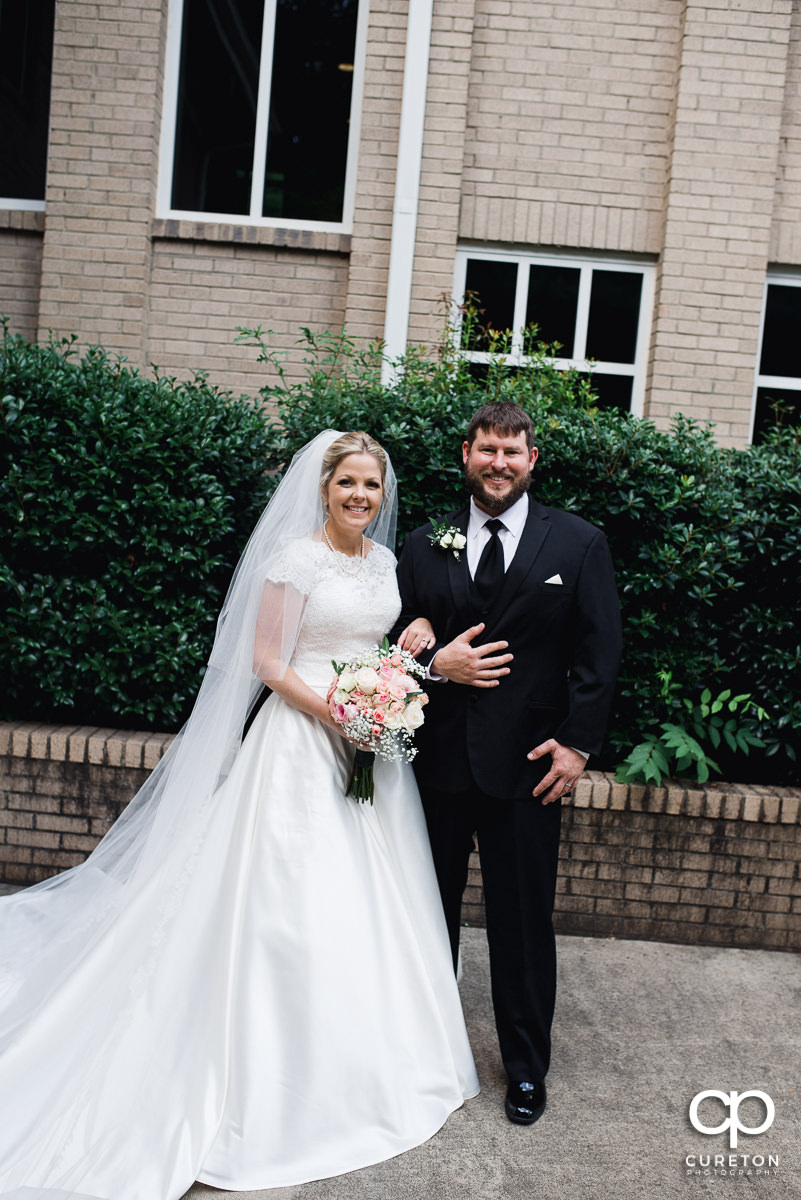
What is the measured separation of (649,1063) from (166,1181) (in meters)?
1.85

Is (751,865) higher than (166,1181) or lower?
higher

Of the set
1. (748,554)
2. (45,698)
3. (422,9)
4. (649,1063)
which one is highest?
(422,9)

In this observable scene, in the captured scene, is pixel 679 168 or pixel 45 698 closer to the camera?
pixel 45 698

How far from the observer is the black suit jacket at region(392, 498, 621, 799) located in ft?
10.1

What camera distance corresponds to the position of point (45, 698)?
4.68m

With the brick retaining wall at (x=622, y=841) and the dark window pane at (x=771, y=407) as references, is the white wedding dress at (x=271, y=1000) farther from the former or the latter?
the dark window pane at (x=771, y=407)

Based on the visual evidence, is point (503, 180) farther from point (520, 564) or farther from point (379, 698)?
point (379, 698)

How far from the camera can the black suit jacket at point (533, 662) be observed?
307 cm

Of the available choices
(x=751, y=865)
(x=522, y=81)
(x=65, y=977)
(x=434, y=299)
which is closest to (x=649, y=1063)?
(x=751, y=865)

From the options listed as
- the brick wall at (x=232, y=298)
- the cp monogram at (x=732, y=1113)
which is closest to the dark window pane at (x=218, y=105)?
the brick wall at (x=232, y=298)

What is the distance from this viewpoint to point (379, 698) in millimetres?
2912

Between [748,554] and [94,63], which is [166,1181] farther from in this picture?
[94,63]

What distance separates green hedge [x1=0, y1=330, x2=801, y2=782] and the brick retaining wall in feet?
0.88

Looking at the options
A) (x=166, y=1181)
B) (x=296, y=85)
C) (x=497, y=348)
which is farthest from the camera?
(x=296, y=85)
